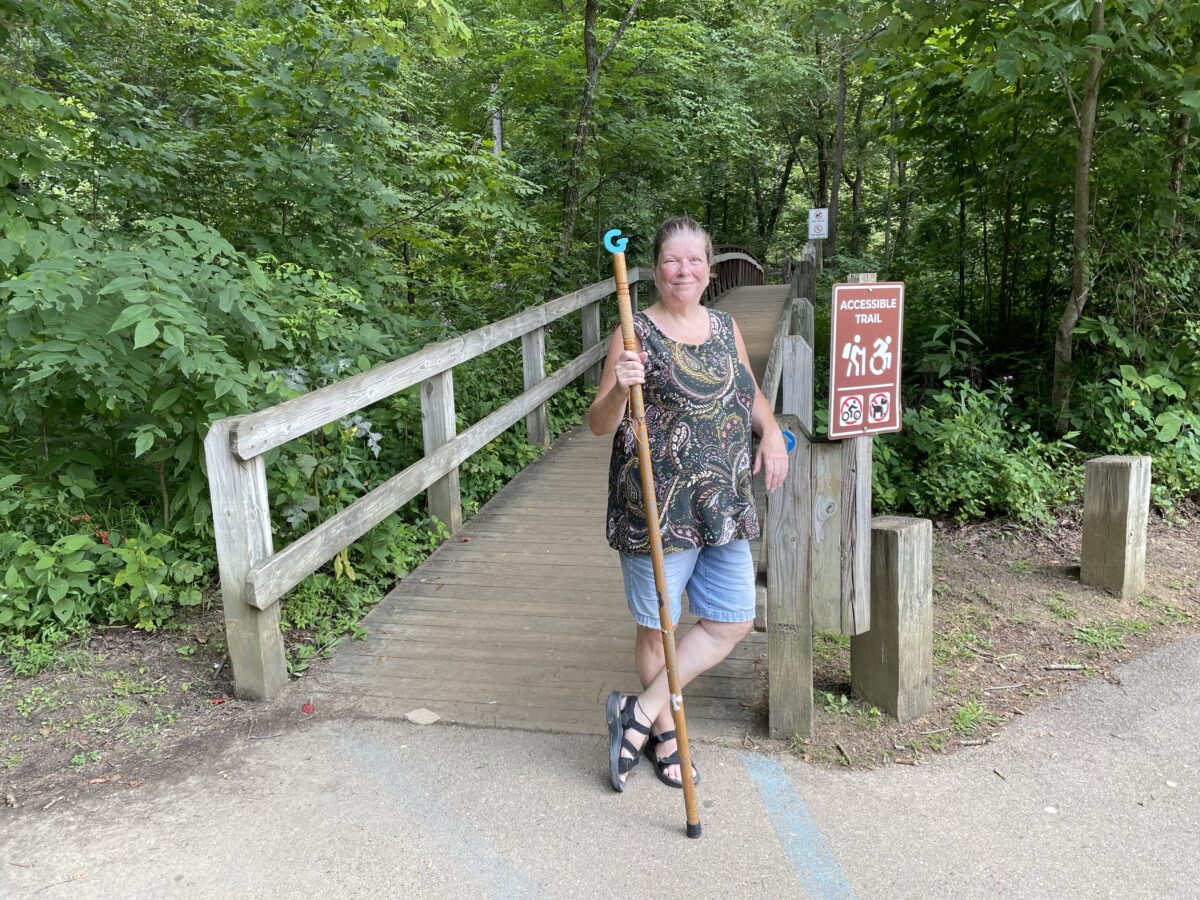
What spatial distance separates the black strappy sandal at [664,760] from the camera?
301 cm

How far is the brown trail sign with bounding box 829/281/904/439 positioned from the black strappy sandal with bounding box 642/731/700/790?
3.90 feet

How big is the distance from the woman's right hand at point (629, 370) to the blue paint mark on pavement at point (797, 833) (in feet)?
4.67

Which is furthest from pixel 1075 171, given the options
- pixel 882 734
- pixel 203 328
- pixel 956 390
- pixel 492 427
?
pixel 203 328

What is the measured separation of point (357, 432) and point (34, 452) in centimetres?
158

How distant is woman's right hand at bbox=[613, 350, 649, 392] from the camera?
2.61 meters

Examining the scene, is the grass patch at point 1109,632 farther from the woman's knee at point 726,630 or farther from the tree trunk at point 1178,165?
the tree trunk at point 1178,165

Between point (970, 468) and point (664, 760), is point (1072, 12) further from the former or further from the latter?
point (664, 760)

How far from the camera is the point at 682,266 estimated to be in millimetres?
2781

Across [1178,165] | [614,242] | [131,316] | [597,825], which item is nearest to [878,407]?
[614,242]

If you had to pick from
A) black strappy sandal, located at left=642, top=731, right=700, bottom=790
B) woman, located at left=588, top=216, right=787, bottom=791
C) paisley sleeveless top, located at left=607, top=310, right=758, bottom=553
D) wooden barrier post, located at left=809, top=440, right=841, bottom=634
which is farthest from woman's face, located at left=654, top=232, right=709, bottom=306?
black strappy sandal, located at left=642, top=731, right=700, bottom=790

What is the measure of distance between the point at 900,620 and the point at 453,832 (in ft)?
5.65

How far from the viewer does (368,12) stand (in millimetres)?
7258

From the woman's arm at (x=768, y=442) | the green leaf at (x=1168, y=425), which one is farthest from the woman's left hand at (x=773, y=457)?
the green leaf at (x=1168, y=425)

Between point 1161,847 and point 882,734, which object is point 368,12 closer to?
point 882,734
